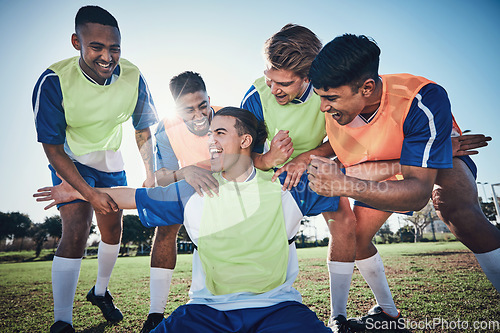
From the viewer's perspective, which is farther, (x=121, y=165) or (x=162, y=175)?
(x=121, y=165)

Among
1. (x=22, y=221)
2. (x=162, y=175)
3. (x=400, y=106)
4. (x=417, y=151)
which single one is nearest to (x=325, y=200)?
(x=417, y=151)

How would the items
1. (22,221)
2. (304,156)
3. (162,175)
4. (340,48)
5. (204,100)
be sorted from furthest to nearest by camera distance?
(22,221)
(204,100)
(162,175)
(304,156)
(340,48)

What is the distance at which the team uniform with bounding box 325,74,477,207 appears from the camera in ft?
7.73

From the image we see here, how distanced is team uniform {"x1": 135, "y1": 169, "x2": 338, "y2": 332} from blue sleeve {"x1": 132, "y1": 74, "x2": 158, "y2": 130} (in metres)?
1.69

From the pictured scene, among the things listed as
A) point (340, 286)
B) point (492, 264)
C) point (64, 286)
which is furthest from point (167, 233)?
point (492, 264)

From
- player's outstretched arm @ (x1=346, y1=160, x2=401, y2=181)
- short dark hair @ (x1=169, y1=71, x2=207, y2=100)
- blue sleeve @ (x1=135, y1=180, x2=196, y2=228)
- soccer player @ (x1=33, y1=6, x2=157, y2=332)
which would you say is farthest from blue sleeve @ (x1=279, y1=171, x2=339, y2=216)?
short dark hair @ (x1=169, y1=71, x2=207, y2=100)

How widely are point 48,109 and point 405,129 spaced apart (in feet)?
11.5

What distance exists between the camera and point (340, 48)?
2510 mm

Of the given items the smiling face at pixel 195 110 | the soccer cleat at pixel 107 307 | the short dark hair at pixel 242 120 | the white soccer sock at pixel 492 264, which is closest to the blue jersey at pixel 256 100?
the short dark hair at pixel 242 120

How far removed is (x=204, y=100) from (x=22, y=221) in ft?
217

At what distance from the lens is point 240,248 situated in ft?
7.04

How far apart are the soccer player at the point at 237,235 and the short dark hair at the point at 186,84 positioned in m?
1.44

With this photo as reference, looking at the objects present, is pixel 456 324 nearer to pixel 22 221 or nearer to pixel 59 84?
pixel 59 84

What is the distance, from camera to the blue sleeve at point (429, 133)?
2.33 meters
